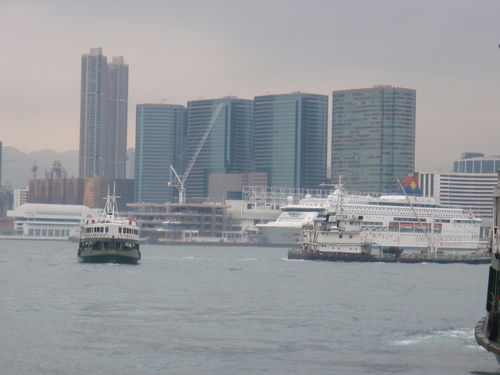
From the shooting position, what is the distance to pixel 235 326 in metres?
59.4

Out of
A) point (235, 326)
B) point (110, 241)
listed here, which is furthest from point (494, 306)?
point (110, 241)

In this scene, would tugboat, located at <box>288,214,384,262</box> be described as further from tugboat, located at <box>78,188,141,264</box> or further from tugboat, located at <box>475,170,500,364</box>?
tugboat, located at <box>475,170,500,364</box>

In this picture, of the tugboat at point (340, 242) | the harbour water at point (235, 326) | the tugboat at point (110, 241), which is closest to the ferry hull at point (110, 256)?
the tugboat at point (110, 241)

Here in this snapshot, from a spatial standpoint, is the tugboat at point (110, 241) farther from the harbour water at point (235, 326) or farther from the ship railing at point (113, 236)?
the harbour water at point (235, 326)

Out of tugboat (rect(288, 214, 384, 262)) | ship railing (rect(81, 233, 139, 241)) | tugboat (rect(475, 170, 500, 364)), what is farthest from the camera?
tugboat (rect(288, 214, 384, 262))

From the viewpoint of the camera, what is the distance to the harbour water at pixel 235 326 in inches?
1818

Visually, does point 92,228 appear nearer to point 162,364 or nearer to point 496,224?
point 162,364

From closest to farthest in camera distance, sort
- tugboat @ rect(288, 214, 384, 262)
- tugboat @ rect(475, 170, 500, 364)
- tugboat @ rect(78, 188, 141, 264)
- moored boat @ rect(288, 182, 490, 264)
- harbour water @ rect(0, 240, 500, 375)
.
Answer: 1. tugboat @ rect(475, 170, 500, 364)
2. harbour water @ rect(0, 240, 500, 375)
3. tugboat @ rect(78, 188, 141, 264)
4. tugboat @ rect(288, 214, 384, 262)
5. moored boat @ rect(288, 182, 490, 264)

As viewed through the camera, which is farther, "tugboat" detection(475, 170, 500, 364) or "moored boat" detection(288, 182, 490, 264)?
"moored boat" detection(288, 182, 490, 264)

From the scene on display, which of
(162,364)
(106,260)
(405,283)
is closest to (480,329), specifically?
(162,364)

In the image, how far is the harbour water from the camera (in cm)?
4619

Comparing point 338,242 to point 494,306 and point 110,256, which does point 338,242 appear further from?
point 494,306

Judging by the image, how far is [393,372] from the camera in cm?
4416

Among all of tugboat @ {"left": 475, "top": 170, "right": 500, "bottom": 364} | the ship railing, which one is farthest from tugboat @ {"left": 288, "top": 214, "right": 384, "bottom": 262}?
tugboat @ {"left": 475, "top": 170, "right": 500, "bottom": 364}
